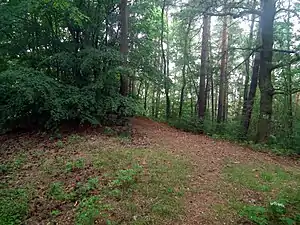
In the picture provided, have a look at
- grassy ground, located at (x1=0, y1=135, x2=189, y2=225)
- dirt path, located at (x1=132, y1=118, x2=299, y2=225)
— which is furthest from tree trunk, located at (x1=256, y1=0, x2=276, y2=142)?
grassy ground, located at (x1=0, y1=135, x2=189, y2=225)

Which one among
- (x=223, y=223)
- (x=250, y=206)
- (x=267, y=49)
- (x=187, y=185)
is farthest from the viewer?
(x=267, y=49)

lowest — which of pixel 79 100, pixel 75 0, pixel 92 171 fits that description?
pixel 92 171

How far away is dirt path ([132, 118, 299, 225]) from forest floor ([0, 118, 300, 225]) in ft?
0.05

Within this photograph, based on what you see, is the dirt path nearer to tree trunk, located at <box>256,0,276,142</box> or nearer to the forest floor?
the forest floor

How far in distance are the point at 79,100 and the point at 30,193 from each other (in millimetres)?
3549

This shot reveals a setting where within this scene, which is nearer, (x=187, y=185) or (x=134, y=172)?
(x=187, y=185)

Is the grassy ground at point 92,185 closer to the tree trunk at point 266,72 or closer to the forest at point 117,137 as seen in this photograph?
the forest at point 117,137

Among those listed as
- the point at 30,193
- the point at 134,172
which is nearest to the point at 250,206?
the point at 134,172

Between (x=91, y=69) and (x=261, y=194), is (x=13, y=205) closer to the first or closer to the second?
(x=261, y=194)

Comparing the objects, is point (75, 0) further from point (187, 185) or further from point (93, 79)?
point (187, 185)

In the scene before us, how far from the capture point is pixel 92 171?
197 inches

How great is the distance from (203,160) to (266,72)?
402 centimetres

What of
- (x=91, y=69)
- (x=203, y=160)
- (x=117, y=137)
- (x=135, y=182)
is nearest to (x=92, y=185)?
(x=135, y=182)

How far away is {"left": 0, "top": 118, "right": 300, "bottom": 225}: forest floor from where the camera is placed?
368 centimetres
